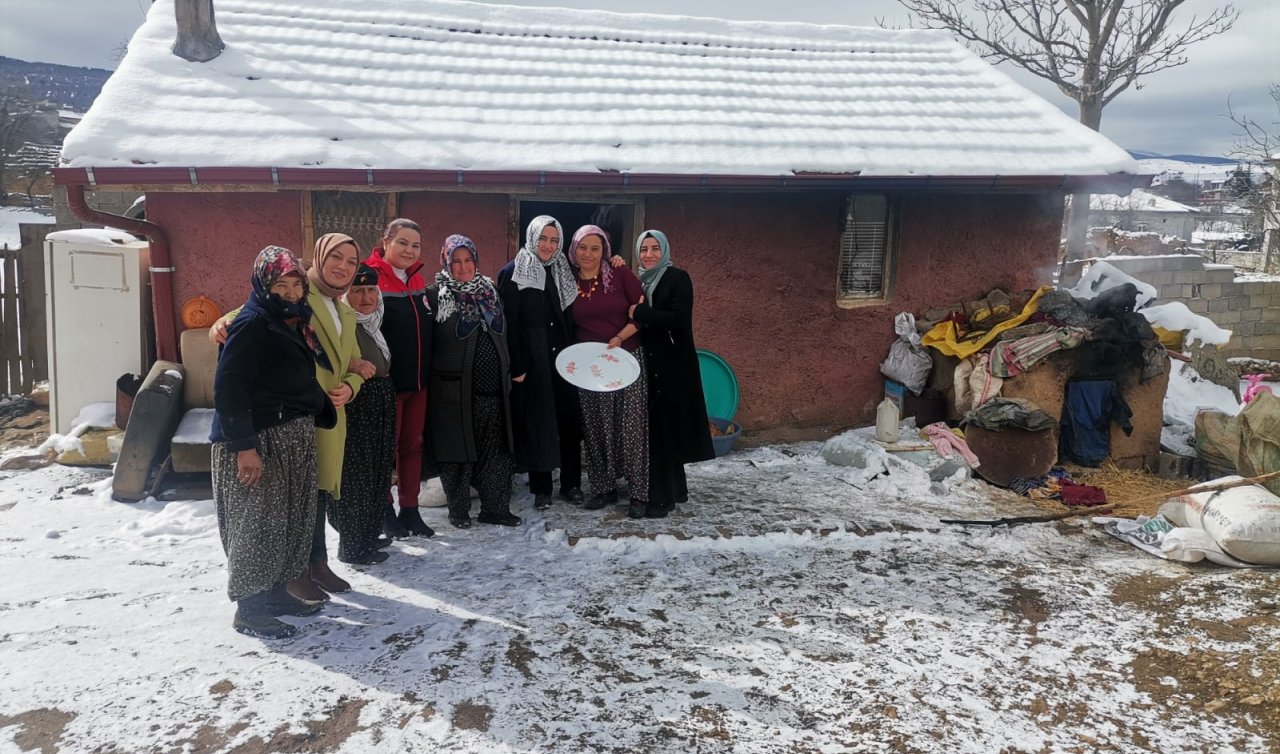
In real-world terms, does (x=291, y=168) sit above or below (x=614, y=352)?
above

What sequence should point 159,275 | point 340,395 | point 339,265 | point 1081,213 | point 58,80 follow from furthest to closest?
point 58,80
point 1081,213
point 159,275
point 340,395
point 339,265

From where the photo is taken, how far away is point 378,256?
4.49 meters

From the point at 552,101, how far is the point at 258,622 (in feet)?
17.0

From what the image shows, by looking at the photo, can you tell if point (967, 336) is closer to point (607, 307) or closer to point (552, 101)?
point (607, 307)

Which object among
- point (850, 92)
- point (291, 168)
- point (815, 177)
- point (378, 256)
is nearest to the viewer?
point (378, 256)

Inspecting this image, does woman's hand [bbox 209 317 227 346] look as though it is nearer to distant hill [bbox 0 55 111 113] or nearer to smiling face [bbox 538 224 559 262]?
smiling face [bbox 538 224 559 262]

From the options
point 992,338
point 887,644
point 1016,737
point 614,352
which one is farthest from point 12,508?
point 992,338

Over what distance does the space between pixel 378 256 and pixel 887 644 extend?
10.5 feet

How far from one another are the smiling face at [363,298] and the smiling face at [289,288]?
2.14ft

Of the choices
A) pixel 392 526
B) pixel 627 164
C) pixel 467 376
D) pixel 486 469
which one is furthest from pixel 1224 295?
pixel 392 526

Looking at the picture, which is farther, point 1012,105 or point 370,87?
point 1012,105

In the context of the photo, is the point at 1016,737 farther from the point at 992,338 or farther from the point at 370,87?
the point at 370,87

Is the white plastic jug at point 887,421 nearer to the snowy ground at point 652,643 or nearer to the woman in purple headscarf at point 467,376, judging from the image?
the snowy ground at point 652,643

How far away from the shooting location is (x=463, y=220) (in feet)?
21.4
